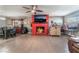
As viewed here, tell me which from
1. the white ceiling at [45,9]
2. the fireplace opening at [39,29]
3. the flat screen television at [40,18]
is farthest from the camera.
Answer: the fireplace opening at [39,29]

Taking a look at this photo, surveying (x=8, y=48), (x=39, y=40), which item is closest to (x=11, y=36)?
(x=8, y=48)

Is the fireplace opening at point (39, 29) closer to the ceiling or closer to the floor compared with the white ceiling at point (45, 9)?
closer to the floor

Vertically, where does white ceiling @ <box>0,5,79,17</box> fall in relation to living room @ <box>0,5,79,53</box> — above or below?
above

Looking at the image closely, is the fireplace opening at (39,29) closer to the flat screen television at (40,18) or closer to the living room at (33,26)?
the living room at (33,26)

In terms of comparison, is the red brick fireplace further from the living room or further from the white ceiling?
the white ceiling

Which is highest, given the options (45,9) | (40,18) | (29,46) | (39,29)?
(45,9)

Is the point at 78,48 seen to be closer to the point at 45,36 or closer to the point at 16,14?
the point at 45,36

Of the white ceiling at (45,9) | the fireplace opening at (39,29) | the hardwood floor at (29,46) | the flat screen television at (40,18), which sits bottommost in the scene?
the hardwood floor at (29,46)

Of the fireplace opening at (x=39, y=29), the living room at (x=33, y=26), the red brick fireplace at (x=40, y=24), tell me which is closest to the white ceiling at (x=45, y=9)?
the living room at (x=33, y=26)

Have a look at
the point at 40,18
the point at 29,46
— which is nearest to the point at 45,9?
the point at 40,18

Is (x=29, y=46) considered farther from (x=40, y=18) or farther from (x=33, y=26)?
(x=40, y=18)

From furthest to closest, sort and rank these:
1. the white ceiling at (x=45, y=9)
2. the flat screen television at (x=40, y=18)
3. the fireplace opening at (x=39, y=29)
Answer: the fireplace opening at (x=39, y=29) < the flat screen television at (x=40, y=18) < the white ceiling at (x=45, y=9)

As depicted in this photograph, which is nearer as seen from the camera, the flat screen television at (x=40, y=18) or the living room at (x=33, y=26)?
the living room at (x=33, y=26)

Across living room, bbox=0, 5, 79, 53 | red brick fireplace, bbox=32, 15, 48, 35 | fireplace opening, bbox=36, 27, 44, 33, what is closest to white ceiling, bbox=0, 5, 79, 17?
living room, bbox=0, 5, 79, 53
